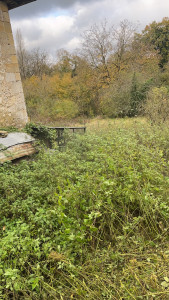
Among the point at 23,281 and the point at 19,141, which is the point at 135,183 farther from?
the point at 19,141

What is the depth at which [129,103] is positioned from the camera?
14352 millimetres

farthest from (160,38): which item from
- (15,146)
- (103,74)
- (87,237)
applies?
(87,237)

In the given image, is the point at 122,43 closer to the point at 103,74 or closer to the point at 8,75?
the point at 103,74

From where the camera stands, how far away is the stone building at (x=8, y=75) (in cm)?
541

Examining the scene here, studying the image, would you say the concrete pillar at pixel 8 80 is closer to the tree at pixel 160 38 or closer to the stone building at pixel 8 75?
the stone building at pixel 8 75

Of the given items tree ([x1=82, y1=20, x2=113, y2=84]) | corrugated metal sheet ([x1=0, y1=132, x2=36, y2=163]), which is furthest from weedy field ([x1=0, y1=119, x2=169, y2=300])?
tree ([x1=82, y1=20, x2=113, y2=84])

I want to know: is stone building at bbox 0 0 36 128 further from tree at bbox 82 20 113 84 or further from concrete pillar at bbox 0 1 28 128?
tree at bbox 82 20 113 84

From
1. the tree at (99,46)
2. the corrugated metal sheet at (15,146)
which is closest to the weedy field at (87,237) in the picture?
the corrugated metal sheet at (15,146)

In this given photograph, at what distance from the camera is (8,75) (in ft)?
18.3

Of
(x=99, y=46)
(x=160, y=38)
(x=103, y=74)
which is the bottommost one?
(x=103, y=74)

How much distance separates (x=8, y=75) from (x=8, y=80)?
5.7 inches

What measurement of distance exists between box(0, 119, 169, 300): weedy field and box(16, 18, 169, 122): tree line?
1181 centimetres

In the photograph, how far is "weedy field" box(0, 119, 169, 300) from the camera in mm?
1716

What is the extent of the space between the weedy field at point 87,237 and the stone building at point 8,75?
277 centimetres
